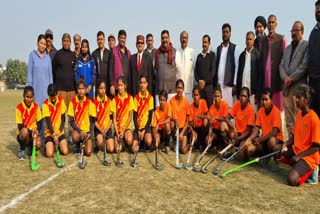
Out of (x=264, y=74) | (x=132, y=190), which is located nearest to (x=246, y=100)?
(x=264, y=74)

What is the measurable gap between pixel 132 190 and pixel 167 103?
3.44m

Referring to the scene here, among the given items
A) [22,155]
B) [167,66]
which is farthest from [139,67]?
[22,155]

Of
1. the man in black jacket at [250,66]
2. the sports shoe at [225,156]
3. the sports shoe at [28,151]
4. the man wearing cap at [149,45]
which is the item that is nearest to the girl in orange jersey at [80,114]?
the sports shoe at [28,151]

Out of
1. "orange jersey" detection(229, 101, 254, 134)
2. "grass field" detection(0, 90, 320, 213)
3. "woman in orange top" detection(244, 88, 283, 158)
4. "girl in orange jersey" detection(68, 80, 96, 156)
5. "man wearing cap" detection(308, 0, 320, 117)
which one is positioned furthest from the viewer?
"girl in orange jersey" detection(68, 80, 96, 156)

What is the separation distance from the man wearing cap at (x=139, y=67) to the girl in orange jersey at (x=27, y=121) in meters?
2.65

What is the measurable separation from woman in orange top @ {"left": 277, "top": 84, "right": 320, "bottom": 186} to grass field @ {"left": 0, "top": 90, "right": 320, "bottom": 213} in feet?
0.79

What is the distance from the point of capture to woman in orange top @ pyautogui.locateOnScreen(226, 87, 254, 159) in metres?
7.07

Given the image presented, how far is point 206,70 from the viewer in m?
8.29

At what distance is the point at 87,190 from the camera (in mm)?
4852

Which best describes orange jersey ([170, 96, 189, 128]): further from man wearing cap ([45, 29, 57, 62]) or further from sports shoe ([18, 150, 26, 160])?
man wearing cap ([45, 29, 57, 62])

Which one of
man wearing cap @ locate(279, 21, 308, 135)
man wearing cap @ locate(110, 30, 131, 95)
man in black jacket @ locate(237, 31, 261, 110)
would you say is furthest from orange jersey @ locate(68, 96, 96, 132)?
man wearing cap @ locate(279, 21, 308, 135)

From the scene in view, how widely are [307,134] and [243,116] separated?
6.02 ft

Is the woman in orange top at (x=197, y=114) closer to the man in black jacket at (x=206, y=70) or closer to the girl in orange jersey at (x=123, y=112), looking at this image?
the man in black jacket at (x=206, y=70)

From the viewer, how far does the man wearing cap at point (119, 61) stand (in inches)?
336
